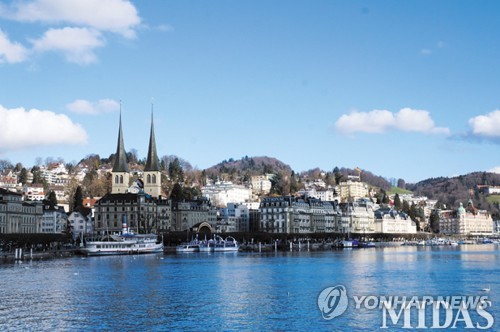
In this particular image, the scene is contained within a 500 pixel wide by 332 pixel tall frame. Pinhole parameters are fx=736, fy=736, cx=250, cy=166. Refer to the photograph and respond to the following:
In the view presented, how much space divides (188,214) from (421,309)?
367 feet

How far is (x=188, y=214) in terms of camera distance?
149m

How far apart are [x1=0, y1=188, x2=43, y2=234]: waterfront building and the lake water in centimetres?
4066

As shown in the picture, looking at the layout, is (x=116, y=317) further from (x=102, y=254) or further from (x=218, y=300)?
(x=102, y=254)

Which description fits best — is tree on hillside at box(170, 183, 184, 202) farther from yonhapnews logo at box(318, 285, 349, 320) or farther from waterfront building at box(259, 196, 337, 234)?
yonhapnews logo at box(318, 285, 349, 320)

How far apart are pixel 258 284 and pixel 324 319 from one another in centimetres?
1738

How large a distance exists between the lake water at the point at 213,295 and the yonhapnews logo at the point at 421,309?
23 centimetres

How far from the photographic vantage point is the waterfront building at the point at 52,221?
13375 centimetres

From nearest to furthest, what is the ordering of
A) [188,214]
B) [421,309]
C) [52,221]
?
[421,309]
[52,221]
[188,214]

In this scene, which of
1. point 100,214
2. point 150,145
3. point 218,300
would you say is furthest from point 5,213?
point 218,300

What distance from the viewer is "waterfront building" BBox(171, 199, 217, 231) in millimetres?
148500

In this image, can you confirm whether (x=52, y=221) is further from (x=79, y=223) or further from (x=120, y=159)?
(x=120, y=159)

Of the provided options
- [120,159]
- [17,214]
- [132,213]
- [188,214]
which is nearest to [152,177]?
[120,159]

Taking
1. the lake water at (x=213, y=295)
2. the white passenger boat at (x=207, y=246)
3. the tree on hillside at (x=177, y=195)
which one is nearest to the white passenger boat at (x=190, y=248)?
the white passenger boat at (x=207, y=246)

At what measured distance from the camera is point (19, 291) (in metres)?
49.2
